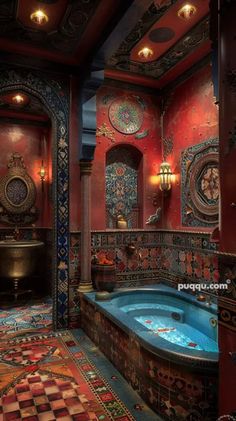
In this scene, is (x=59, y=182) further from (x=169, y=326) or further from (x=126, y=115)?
(x=169, y=326)

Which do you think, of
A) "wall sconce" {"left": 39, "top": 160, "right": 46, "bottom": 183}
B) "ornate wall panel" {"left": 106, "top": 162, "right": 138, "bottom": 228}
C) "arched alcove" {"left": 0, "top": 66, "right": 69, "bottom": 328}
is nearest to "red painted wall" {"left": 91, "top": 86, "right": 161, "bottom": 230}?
"ornate wall panel" {"left": 106, "top": 162, "right": 138, "bottom": 228}

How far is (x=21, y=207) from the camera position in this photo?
277 inches

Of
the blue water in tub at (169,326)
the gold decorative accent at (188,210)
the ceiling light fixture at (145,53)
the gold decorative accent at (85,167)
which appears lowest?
the blue water in tub at (169,326)

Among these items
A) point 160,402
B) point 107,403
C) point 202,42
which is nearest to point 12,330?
point 107,403

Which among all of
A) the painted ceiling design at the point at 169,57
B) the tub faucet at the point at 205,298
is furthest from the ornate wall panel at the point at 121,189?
the tub faucet at the point at 205,298

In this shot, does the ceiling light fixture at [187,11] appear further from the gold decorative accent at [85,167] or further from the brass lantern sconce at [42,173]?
the brass lantern sconce at [42,173]

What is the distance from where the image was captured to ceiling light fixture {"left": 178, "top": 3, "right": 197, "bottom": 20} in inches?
140

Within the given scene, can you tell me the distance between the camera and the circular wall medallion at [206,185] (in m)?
4.38

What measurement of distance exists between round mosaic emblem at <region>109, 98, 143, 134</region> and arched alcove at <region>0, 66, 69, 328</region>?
955 millimetres

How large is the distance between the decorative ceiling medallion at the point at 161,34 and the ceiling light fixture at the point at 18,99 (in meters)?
3.01

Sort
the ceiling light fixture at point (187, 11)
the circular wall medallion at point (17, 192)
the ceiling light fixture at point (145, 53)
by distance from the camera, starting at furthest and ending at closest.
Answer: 1. the circular wall medallion at point (17, 192)
2. the ceiling light fixture at point (145, 53)
3. the ceiling light fixture at point (187, 11)

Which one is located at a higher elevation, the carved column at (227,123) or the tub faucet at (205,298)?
the carved column at (227,123)

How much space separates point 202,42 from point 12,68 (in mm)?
2792

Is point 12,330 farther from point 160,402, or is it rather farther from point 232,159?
point 232,159
